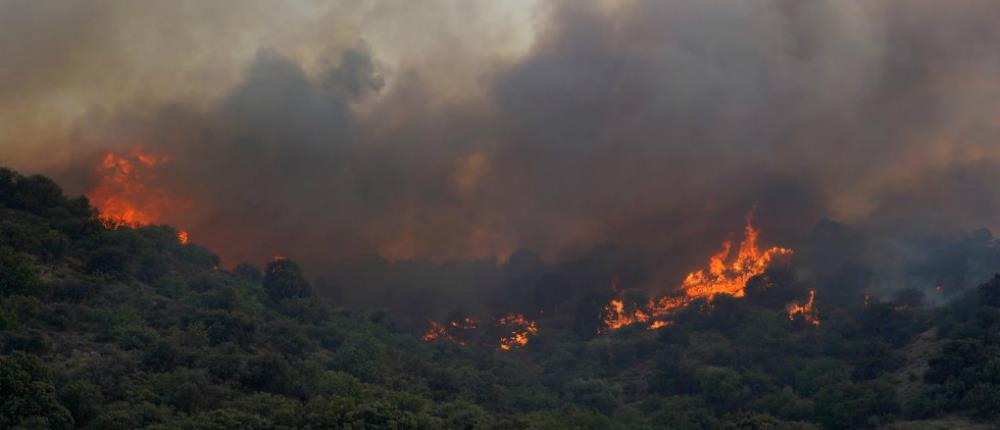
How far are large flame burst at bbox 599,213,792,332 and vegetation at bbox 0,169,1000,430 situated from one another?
15.3 ft

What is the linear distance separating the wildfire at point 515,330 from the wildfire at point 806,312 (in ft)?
139

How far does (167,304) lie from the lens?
9475 cm

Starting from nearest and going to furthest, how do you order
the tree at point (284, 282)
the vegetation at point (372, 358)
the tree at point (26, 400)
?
the tree at point (26, 400) < the vegetation at point (372, 358) < the tree at point (284, 282)

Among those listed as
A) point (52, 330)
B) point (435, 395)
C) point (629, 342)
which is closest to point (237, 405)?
point (52, 330)

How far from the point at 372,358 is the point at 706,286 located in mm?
70913

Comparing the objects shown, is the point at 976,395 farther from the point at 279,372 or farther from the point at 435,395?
the point at 279,372

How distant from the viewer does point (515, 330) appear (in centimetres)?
14862

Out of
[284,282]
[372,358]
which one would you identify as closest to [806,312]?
[372,358]

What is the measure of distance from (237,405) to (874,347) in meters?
79.3

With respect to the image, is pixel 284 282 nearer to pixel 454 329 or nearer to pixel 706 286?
pixel 454 329

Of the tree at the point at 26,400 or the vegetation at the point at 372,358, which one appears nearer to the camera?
the tree at the point at 26,400

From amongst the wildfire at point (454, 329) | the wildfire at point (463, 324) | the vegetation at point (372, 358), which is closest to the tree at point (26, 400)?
the vegetation at point (372, 358)

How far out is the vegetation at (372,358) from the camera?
6444cm

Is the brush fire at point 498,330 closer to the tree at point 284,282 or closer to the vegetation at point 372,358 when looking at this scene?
the vegetation at point 372,358
